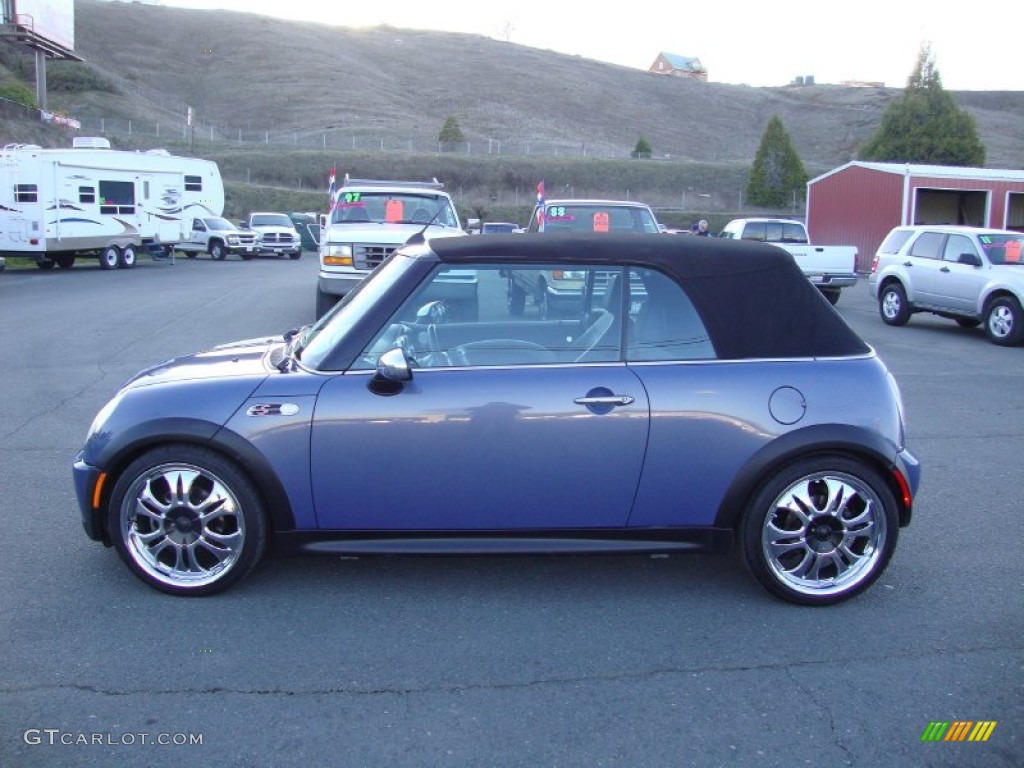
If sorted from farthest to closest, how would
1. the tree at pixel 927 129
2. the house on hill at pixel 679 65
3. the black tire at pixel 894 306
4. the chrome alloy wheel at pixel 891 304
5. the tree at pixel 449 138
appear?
the house on hill at pixel 679 65
the tree at pixel 449 138
the tree at pixel 927 129
the chrome alloy wheel at pixel 891 304
the black tire at pixel 894 306

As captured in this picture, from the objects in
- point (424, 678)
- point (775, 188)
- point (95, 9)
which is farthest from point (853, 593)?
point (95, 9)

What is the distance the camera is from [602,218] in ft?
48.0

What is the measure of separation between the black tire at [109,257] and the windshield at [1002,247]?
23.8m

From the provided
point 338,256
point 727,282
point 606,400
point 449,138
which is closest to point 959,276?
point 338,256

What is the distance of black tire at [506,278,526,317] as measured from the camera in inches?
195

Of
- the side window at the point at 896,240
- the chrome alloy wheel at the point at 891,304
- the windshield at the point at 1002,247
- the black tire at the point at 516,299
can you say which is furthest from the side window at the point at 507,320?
the side window at the point at 896,240

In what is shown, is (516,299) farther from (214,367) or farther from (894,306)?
(894,306)

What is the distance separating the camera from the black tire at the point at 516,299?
4.96 m

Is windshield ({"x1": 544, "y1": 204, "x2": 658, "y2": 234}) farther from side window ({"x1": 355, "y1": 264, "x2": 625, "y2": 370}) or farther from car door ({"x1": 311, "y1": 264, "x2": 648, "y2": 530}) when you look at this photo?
car door ({"x1": 311, "y1": 264, "x2": 648, "y2": 530})

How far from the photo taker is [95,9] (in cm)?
11500

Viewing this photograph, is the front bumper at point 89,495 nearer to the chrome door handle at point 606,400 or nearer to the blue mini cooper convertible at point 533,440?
the blue mini cooper convertible at point 533,440

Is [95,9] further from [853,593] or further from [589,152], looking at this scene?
[853,593]

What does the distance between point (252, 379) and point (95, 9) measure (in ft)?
416

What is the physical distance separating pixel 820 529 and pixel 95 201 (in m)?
28.2
